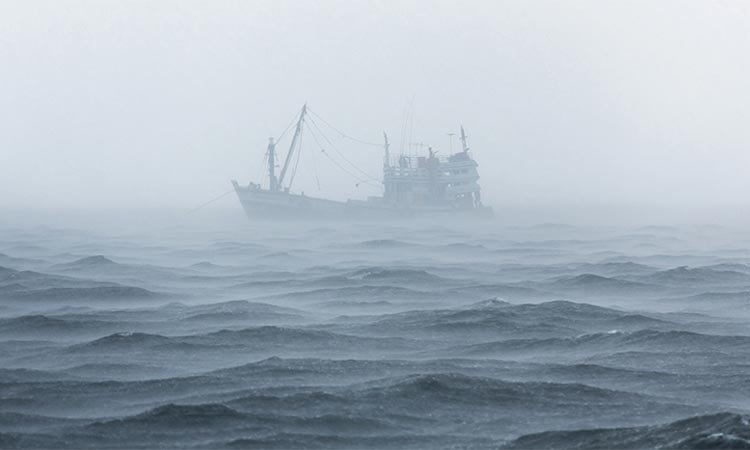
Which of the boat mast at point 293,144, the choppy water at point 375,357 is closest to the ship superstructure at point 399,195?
the boat mast at point 293,144

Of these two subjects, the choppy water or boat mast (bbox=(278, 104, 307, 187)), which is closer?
the choppy water

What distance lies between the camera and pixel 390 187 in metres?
177

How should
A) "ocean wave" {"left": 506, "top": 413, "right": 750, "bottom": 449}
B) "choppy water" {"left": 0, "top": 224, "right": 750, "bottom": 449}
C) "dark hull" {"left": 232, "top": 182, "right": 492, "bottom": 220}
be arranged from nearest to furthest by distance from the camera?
"ocean wave" {"left": 506, "top": 413, "right": 750, "bottom": 449} < "choppy water" {"left": 0, "top": 224, "right": 750, "bottom": 449} < "dark hull" {"left": 232, "top": 182, "right": 492, "bottom": 220}

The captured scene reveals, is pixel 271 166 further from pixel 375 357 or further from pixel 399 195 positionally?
pixel 375 357

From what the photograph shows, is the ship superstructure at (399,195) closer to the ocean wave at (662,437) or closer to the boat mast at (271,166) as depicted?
the boat mast at (271,166)

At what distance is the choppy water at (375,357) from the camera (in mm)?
24781

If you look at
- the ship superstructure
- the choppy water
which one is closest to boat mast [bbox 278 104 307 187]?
the ship superstructure

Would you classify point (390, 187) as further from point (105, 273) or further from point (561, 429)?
point (561, 429)

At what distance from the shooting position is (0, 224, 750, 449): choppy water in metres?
24.8

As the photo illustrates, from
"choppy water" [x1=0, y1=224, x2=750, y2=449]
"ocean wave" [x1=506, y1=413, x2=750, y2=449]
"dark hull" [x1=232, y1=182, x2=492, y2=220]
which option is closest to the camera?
"ocean wave" [x1=506, y1=413, x2=750, y2=449]

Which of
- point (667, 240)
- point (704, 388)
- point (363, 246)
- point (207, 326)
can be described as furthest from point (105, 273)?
point (667, 240)

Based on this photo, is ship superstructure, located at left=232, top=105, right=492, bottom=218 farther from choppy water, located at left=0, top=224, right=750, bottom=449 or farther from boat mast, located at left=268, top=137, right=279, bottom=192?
choppy water, located at left=0, top=224, right=750, bottom=449

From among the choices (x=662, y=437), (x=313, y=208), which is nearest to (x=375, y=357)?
(x=662, y=437)

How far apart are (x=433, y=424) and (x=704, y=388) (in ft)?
25.5
